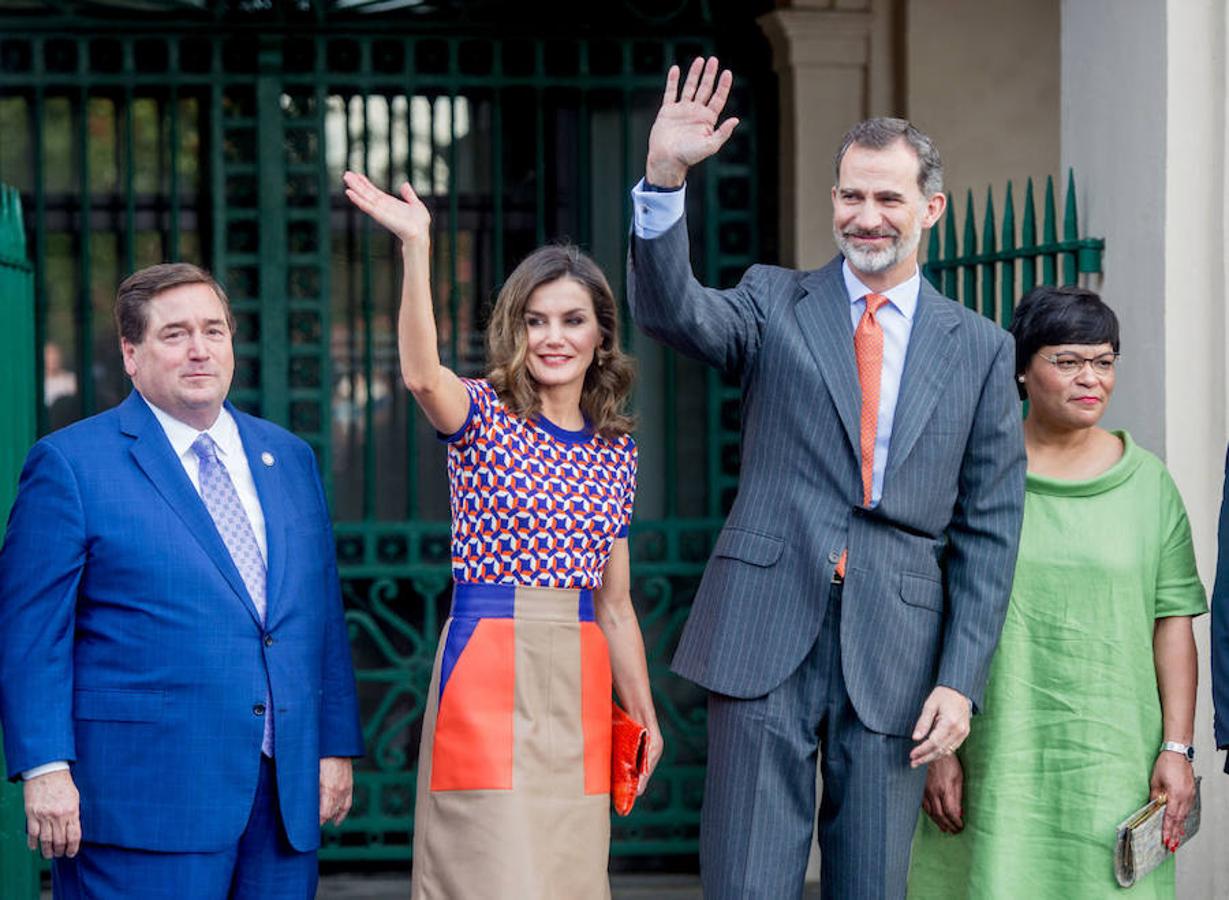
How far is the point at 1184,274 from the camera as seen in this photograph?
4.63 metres

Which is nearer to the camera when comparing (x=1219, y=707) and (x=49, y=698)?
(x=49, y=698)

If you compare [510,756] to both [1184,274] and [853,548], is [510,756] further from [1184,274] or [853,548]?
[1184,274]

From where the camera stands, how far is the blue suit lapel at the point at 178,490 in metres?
3.64

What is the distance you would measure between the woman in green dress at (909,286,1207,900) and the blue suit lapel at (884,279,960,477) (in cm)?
36

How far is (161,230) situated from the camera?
6559 millimetres

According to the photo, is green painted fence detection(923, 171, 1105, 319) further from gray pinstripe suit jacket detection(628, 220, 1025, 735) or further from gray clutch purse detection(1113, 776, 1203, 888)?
gray clutch purse detection(1113, 776, 1203, 888)

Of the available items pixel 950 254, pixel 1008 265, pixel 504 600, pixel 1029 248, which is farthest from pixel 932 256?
pixel 504 600

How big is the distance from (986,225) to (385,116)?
6.88 feet

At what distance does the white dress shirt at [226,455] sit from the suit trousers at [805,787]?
3.07ft

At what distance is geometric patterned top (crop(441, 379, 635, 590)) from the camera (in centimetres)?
383

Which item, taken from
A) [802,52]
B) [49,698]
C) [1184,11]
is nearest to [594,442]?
[49,698]

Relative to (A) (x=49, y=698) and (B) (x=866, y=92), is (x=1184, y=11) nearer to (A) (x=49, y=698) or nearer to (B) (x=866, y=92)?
(B) (x=866, y=92)

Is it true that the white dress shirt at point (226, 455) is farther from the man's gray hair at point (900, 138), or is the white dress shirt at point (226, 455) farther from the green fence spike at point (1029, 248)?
the green fence spike at point (1029, 248)

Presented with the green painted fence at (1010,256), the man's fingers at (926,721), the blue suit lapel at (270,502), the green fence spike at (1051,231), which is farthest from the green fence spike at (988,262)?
the blue suit lapel at (270,502)
